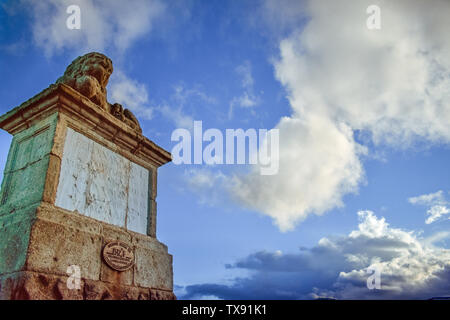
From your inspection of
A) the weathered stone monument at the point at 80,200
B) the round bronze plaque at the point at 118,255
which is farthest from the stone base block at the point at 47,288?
the round bronze plaque at the point at 118,255

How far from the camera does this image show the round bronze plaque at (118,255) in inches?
Answer: 123

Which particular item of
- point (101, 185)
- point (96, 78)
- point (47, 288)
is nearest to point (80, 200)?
point (101, 185)

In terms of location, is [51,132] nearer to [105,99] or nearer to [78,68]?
[105,99]

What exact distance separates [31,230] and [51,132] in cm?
109

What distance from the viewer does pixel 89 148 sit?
140 inches

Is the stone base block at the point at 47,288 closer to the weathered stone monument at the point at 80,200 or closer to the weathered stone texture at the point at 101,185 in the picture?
the weathered stone monument at the point at 80,200

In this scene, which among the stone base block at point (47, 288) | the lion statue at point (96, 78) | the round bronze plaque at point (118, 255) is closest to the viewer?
the stone base block at point (47, 288)

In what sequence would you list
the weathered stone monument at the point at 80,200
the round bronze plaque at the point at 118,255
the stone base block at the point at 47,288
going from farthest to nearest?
the round bronze plaque at the point at 118,255
the weathered stone monument at the point at 80,200
the stone base block at the point at 47,288

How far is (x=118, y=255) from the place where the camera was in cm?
324

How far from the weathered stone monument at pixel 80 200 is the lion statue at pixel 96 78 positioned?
13 mm

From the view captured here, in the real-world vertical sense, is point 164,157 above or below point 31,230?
above

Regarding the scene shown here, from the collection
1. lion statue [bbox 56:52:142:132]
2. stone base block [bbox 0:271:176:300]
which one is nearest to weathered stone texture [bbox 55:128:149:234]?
lion statue [bbox 56:52:142:132]

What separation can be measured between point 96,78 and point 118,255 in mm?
2263
